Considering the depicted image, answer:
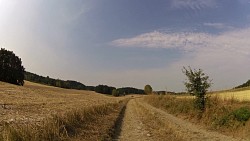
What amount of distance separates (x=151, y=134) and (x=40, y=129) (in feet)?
27.0

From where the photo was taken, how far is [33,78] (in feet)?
610

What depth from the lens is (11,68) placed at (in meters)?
107

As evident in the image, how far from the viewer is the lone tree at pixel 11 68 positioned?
342 ft

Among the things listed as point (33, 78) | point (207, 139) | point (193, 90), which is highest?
point (33, 78)

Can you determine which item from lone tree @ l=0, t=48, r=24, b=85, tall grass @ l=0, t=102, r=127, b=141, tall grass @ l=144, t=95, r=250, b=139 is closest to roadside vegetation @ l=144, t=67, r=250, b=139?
tall grass @ l=144, t=95, r=250, b=139

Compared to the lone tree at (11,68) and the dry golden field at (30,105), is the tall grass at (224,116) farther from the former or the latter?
the lone tree at (11,68)

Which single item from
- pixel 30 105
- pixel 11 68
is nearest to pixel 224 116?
pixel 30 105

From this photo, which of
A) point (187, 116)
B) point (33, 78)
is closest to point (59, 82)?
point (33, 78)

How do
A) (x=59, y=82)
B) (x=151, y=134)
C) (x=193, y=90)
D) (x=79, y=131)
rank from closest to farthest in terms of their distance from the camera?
(x=79, y=131) → (x=151, y=134) → (x=193, y=90) → (x=59, y=82)

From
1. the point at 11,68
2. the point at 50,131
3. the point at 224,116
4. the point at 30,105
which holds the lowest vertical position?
the point at 50,131

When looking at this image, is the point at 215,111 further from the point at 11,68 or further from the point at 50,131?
the point at 11,68

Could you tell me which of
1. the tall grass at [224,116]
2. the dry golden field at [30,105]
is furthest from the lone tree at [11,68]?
the tall grass at [224,116]

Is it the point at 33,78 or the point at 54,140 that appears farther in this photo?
the point at 33,78

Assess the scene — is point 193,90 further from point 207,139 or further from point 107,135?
point 107,135
